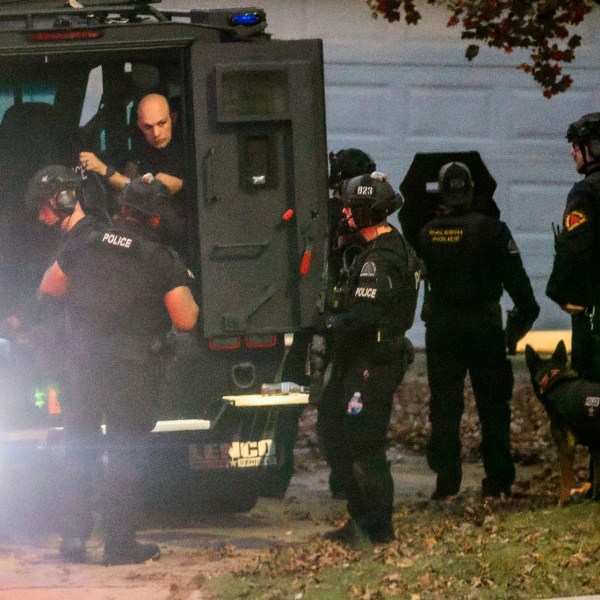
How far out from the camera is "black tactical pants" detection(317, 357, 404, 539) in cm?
845

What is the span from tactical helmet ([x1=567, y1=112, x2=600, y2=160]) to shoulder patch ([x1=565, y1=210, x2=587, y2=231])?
12.1 inches

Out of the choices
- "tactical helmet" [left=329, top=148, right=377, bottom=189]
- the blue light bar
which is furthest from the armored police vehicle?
"tactical helmet" [left=329, top=148, right=377, bottom=189]

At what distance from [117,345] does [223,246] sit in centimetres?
91

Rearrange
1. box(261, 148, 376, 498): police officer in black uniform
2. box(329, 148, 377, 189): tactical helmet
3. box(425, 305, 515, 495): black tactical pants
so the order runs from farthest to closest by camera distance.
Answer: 1. box(329, 148, 377, 189): tactical helmet
2. box(425, 305, 515, 495): black tactical pants
3. box(261, 148, 376, 498): police officer in black uniform

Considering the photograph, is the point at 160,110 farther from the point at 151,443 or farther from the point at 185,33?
the point at 151,443

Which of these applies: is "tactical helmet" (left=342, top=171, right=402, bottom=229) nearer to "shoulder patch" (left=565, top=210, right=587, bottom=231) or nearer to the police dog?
"shoulder patch" (left=565, top=210, right=587, bottom=231)

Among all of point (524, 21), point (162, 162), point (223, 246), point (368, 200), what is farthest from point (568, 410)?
point (162, 162)

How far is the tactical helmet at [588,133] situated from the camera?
30.0 feet

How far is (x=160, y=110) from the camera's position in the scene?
32.2 feet

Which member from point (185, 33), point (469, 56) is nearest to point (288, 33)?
point (469, 56)

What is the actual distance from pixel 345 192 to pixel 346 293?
1.57 feet

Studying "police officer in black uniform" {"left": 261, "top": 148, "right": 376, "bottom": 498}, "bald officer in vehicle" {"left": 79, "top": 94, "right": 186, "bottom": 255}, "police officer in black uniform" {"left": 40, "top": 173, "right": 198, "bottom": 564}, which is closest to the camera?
"police officer in black uniform" {"left": 40, "top": 173, "right": 198, "bottom": 564}

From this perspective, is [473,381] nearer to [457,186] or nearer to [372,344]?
[457,186]

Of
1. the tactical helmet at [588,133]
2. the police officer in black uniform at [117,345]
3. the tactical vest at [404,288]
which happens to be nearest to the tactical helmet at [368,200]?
the tactical vest at [404,288]
